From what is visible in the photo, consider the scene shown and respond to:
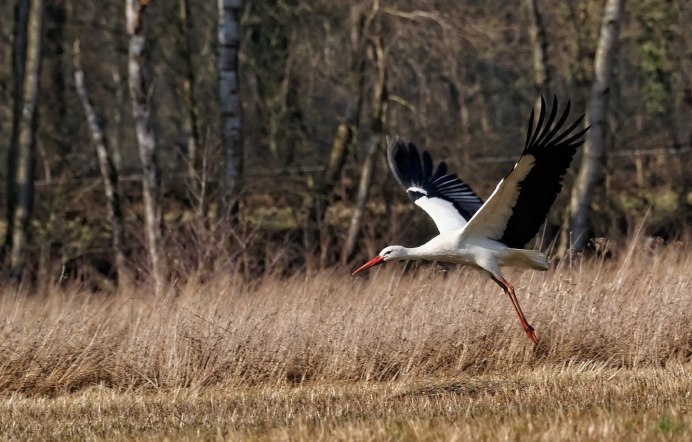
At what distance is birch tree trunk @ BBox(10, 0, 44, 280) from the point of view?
1581cm

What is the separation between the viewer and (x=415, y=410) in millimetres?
6773

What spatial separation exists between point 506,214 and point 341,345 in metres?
1.48

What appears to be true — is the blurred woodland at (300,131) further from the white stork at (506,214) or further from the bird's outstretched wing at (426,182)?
the white stork at (506,214)

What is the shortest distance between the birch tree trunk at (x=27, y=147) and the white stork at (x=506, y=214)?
6280 millimetres

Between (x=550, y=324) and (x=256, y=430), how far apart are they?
356 cm

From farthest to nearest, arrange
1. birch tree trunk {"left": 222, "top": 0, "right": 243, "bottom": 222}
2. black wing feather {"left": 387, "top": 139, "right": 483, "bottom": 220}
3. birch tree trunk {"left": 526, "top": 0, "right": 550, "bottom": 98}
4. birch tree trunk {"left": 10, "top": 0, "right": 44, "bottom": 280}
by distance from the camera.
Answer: birch tree trunk {"left": 526, "top": 0, "right": 550, "bottom": 98} < birch tree trunk {"left": 10, "top": 0, "right": 44, "bottom": 280} < birch tree trunk {"left": 222, "top": 0, "right": 243, "bottom": 222} < black wing feather {"left": 387, "top": 139, "right": 483, "bottom": 220}

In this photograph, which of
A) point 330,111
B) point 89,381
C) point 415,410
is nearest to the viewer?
point 415,410

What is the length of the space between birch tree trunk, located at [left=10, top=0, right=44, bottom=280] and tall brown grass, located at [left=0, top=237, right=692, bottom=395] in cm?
661

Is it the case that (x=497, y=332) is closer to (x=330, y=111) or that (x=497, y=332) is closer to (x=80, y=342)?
(x=80, y=342)

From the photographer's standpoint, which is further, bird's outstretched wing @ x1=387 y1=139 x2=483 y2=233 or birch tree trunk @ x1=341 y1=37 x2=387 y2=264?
birch tree trunk @ x1=341 y1=37 x2=387 y2=264

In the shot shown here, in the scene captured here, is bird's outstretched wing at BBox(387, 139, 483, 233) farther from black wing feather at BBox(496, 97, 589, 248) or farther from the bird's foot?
the bird's foot

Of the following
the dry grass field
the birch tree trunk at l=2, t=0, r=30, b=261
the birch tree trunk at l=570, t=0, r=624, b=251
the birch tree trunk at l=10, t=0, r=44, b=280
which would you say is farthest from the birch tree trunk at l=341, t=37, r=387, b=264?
the dry grass field

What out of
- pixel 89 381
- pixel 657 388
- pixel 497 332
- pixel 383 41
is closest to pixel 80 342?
pixel 89 381

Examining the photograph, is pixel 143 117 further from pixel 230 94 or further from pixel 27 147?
pixel 27 147
